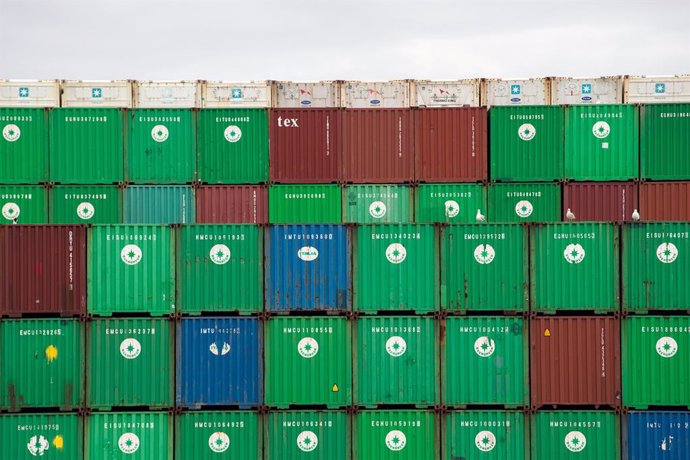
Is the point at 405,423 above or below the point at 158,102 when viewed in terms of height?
below

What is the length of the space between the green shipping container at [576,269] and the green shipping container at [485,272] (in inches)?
13.5

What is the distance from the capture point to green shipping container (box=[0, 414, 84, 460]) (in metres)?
25.7

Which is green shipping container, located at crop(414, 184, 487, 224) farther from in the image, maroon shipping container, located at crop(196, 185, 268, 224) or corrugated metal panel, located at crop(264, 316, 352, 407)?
corrugated metal panel, located at crop(264, 316, 352, 407)

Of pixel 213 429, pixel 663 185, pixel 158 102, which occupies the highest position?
pixel 158 102

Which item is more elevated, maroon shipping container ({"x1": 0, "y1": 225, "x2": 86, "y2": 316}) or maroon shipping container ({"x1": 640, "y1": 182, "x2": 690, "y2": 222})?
maroon shipping container ({"x1": 640, "y1": 182, "x2": 690, "y2": 222})

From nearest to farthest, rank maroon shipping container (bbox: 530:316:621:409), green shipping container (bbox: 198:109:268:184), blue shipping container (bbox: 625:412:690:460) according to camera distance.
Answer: blue shipping container (bbox: 625:412:690:460), maroon shipping container (bbox: 530:316:621:409), green shipping container (bbox: 198:109:268:184)

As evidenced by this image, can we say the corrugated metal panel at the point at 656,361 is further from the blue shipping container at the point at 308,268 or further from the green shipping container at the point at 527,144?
the green shipping container at the point at 527,144

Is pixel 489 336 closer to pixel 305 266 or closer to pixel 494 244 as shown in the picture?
pixel 494 244

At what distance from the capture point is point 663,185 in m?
32.5

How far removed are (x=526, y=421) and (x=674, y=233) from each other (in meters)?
6.11

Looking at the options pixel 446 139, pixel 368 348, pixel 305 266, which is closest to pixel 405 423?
pixel 368 348

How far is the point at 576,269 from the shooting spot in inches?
1029

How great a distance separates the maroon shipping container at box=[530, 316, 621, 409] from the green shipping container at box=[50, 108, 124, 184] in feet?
49.0

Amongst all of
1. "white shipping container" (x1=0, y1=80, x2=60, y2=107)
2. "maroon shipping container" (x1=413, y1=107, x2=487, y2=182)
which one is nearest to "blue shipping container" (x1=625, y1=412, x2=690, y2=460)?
"maroon shipping container" (x1=413, y1=107, x2=487, y2=182)
